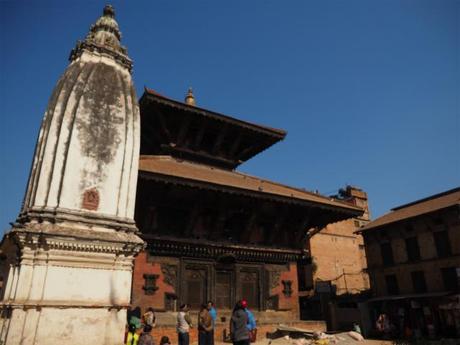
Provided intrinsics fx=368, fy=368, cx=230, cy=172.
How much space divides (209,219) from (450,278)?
54.9ft

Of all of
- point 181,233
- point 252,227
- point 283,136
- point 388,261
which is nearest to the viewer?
point 181,233

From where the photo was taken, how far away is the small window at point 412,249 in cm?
2436

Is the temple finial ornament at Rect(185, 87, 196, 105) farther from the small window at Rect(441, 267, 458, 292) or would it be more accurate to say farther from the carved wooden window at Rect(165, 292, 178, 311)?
the small window at Rect(441, 267, 458, 292)

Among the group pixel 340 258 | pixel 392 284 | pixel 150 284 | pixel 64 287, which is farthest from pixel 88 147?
pixel 340 258

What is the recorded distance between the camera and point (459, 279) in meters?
21.0

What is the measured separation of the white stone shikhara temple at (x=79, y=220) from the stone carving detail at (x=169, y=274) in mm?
4698

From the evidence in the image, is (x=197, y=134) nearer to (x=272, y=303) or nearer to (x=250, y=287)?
(x=250, y=287)

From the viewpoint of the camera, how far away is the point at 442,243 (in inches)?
898

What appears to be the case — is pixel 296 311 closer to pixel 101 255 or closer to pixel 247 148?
pixel 247 148

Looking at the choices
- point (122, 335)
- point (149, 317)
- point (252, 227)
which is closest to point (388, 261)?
point (252, 227)

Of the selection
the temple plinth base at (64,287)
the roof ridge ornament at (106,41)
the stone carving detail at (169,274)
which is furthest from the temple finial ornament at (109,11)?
the stone carving detail at (169,274)

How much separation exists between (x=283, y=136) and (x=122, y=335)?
13094 millimetres

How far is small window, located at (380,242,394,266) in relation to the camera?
85.7 feet

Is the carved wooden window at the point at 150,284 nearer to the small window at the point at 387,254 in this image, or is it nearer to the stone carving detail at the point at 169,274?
the stone carving detail at the point at 169,274
